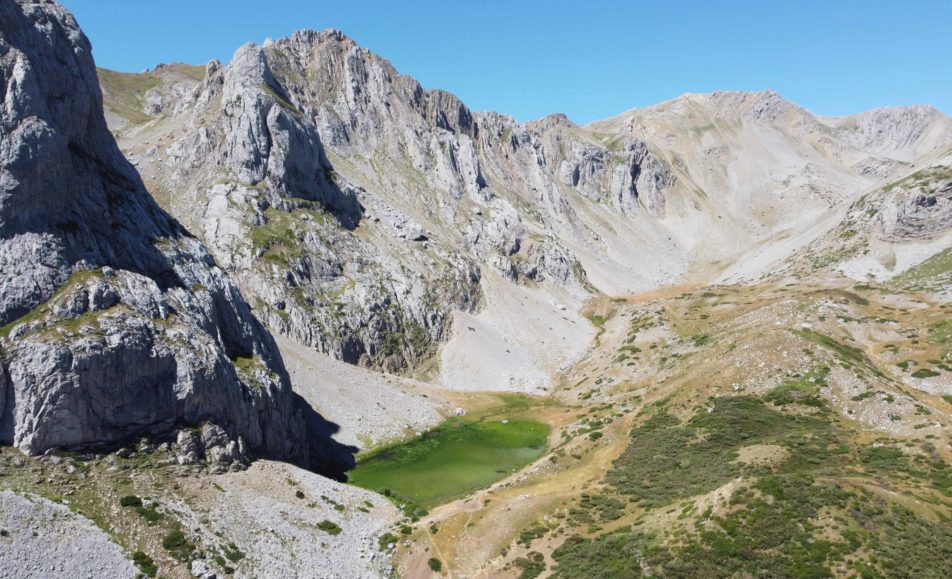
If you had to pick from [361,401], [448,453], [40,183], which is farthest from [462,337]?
[40,183]

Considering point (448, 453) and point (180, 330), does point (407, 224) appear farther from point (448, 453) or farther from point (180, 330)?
point (180, 330)

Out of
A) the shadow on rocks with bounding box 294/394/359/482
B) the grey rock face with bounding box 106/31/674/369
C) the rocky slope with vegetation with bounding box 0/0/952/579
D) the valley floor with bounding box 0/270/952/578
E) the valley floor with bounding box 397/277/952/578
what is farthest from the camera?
the grey rock face with bounding box 106/31/674/369

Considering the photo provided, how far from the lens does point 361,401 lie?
9812cm

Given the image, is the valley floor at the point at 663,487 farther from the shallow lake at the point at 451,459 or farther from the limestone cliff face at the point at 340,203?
the limestone cliff face at the point at 340,203

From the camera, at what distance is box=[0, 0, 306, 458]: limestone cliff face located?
47.9m

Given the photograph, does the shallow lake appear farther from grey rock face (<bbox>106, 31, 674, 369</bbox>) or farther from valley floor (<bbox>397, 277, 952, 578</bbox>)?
grey rock face (<bbox>106, 31, 674, 369</bbox>)

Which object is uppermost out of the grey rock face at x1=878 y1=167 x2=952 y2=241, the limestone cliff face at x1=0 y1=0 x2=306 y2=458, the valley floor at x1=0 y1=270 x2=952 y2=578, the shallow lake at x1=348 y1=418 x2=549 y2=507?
the grey rock face at x1=878 y1=167 x2=952 y2=241

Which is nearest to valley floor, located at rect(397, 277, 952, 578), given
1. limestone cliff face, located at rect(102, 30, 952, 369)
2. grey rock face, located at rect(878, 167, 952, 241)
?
limestone cliff face, located at rect(102, 30, 952, 369)

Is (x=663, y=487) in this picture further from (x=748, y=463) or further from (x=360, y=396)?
(x=360, y=396)

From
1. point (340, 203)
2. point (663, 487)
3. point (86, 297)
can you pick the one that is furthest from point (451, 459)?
point (340, 203)

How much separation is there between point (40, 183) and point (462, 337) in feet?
300

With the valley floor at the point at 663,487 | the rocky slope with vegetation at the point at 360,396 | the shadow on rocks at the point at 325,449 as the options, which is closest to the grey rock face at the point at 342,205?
the rocky slope with vegetation at the point at 360,396

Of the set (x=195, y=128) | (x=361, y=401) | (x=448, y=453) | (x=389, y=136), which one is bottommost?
(x=448, y=453)

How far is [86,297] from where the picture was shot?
173ft
